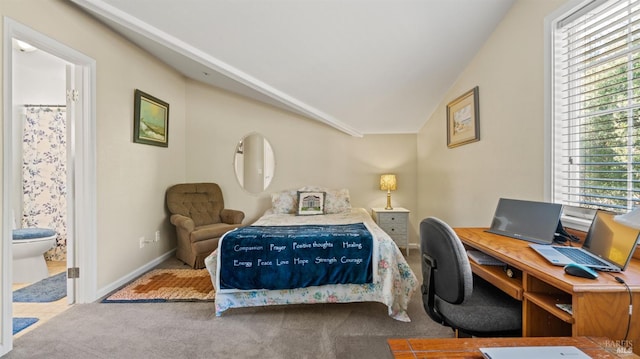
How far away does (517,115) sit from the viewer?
2.21 m

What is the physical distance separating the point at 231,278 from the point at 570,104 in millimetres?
2653

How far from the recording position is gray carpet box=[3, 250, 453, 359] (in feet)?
6.22

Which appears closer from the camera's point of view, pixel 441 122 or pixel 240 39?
pixel 240 39

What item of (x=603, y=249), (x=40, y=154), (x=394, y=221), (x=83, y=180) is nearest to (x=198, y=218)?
(x=83, y=180)

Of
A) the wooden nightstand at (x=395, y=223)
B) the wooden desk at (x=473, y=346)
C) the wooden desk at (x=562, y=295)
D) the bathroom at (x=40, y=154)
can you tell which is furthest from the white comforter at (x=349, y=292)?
the bathroom at (x=40, y=154)

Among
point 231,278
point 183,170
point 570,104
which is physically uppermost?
point 570,104

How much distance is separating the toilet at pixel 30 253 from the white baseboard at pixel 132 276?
92 cm

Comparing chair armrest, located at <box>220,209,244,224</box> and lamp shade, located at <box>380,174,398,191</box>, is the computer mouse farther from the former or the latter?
chair armrest, located at <box>220,209,244,224</box>

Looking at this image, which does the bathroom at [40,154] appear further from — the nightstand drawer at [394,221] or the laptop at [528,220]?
the laptop at [528,220]

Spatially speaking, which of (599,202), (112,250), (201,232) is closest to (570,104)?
(599,202)

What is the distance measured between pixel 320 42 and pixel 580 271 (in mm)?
2448

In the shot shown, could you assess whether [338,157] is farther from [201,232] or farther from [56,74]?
[56,74]

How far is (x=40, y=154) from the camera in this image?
3645 millimetres

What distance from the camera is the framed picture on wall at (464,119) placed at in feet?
9.04
